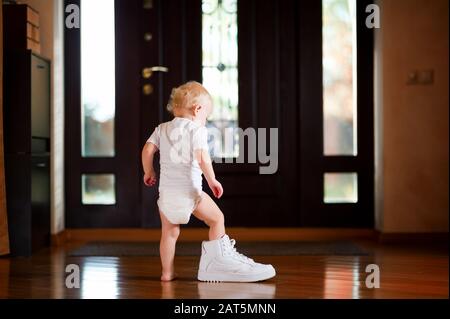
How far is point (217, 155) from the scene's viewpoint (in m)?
4.65

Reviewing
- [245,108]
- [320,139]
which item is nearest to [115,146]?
[245,108]

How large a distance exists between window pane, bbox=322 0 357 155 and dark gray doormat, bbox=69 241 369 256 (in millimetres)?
664

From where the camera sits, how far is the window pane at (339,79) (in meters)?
4.69

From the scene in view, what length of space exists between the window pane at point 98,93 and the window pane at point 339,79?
126 centimetres

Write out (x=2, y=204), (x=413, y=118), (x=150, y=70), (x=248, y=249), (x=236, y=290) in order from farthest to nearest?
(x=150, y=70) → (x=413, y=118) → (x=248, y=249) → (x=2, y=204) → (x=236, y=290)

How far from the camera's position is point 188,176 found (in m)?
2.85

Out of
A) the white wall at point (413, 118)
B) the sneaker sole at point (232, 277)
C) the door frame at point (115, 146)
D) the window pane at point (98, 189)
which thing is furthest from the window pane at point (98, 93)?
the sneaker sole at point (232, 277)

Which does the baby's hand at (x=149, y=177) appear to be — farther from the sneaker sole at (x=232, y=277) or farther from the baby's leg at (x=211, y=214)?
the sneaker sole at (x=232, y=277)

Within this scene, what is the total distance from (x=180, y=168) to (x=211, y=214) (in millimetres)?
214

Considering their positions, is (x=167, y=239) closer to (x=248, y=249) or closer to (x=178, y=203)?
(x=178, y=203)

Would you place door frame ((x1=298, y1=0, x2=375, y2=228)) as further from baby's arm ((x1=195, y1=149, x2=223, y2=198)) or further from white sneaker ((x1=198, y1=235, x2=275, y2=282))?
baby's arm ((x1=195, y1=149, x2=223, y2=198))
